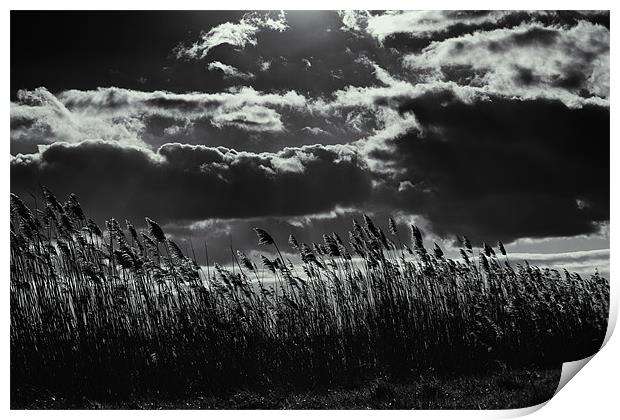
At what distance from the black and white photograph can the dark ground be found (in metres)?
0.01

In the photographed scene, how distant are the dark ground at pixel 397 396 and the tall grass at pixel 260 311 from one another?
2.6 inches

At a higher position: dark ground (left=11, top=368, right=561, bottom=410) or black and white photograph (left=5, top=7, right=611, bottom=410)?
black and white photograph (left=5, top=7, right=611, bottom=410)

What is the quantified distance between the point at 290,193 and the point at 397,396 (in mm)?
1427

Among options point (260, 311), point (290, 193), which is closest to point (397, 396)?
point (260, 311)

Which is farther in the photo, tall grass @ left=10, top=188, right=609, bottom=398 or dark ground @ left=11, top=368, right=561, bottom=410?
tall grass @ left=10, top=188, right=609, bottom=398

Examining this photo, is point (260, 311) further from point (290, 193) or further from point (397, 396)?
point (397, 396)

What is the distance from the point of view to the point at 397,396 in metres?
4.09

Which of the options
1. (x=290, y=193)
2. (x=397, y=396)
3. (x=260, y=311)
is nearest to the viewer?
(x=397, y=396)

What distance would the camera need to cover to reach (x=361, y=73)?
13.7 feet

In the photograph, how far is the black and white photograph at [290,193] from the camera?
13.5 ft

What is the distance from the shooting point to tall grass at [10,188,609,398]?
424cm

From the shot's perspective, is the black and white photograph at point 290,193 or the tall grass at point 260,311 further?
the tall grass at point 260,311

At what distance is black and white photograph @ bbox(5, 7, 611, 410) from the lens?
13.5 feet
